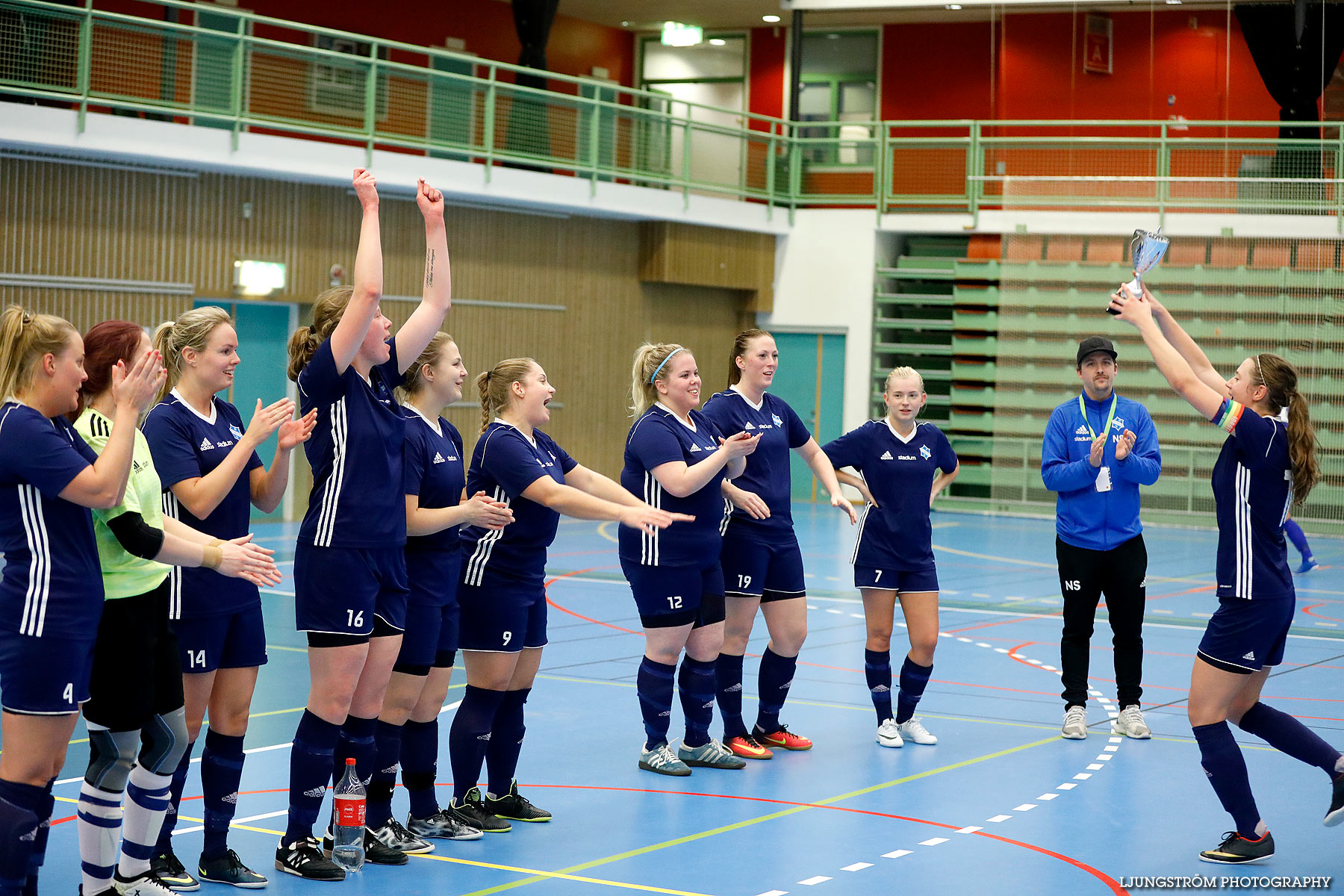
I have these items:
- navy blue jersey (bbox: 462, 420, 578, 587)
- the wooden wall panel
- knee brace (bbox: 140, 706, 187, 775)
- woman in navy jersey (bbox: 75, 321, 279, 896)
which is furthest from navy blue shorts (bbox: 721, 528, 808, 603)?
the wooden wall panel

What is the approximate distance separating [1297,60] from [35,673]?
868 inches

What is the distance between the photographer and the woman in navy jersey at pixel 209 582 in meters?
4.82

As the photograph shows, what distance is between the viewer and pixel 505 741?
19.5 ft

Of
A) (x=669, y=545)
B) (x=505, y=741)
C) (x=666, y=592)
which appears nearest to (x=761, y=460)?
(x=669, y=545)

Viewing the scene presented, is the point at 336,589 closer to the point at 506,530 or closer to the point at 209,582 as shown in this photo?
the point at 209,582

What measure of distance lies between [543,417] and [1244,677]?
301 cm

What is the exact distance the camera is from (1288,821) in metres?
6.11

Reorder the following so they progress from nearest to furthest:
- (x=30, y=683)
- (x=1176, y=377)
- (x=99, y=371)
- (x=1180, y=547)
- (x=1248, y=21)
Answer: (x=30, y=683) → (x=99, y=371) → (x=1176, y=377) → (x=1180, y=547) → (x=1248, y=21)

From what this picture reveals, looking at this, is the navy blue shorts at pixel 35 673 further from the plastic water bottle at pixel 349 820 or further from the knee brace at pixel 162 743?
the plastic water bottle at pixel 349 820

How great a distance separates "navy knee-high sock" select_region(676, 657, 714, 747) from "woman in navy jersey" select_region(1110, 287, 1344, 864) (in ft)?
7.74

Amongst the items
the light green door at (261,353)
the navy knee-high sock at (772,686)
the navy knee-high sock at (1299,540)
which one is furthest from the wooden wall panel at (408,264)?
the navy knee-high sock at (772,686)

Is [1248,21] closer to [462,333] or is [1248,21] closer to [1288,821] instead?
[462,333]

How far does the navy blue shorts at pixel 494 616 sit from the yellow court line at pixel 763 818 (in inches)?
37.3

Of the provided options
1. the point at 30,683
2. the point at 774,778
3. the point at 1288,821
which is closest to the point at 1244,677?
the point at 1288,821
